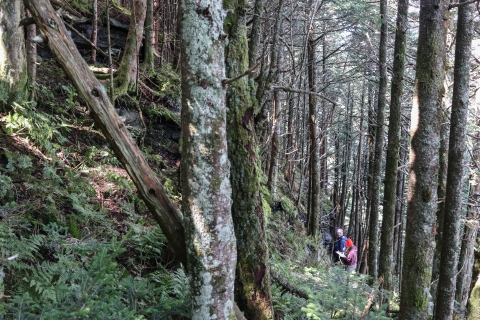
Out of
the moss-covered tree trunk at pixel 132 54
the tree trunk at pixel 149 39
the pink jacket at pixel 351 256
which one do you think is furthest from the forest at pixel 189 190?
the pink jacket at pixel 351 256

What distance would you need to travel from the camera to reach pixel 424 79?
3.93 meters

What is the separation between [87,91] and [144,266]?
2.38 m

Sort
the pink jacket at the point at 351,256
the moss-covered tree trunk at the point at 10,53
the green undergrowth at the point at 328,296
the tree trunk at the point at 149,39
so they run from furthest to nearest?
the pink jacket at the point at 351,256
the tree trunk at the point at 149,39
the moss-covered tree trunk at the point at 10,53
the green undergrowth at the point at 328,296

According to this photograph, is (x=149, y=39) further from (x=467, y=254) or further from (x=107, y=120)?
(x=467, y=254)

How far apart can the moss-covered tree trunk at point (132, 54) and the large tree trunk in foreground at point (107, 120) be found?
5438 millimetres

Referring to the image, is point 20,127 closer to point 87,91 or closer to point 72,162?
point 72,162

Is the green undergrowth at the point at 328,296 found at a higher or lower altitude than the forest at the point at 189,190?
lower

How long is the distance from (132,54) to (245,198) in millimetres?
6027

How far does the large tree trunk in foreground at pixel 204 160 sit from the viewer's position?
2.97 m

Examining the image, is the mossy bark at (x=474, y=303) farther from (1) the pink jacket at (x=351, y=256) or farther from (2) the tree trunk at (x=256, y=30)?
(2) the tree trunk at (x=256, y=30)

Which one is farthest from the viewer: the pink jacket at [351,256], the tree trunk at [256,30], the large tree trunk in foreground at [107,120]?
the pink jacket at [351,256]

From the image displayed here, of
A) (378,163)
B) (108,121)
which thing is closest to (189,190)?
(108,121)

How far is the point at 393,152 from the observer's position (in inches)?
300

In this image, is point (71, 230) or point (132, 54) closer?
point (71, 230)
